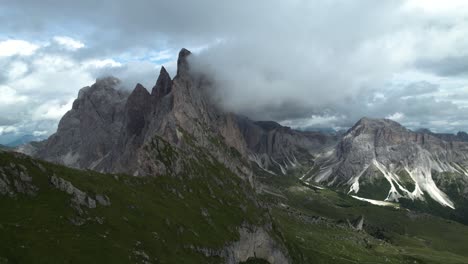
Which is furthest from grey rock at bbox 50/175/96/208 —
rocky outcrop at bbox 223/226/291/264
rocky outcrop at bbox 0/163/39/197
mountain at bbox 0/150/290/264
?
rocky outcrop at bbox 223/226/291/264

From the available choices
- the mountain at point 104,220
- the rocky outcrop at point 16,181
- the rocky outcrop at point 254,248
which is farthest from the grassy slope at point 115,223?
the rocky outcrop at point 254,248

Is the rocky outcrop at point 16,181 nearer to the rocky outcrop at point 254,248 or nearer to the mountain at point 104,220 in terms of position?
the mountain at point 104,220

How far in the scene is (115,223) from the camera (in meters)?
101

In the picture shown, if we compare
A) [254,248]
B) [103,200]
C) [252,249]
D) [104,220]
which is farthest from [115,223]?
[254,248]

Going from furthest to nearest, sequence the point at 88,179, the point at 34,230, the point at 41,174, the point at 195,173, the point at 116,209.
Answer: the point at 195,173, the point at 88,179, the point at 116,209, the point at 41,174, the point at 34,230

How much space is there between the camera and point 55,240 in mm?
78500

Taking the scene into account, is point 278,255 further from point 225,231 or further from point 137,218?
point 137,218

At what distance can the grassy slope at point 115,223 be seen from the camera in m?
76.0

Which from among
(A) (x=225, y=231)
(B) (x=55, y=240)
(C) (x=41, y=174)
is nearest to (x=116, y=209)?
(C) (x=41, y=174)

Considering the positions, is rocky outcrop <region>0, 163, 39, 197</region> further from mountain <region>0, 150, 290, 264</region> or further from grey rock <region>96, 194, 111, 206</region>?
grey rock <region>96, 194, 111, 206</region>

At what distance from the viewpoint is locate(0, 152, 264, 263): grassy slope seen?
76.0 metres

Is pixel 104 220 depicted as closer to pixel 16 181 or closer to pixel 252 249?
pixel 16 181

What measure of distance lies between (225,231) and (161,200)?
28243 mm

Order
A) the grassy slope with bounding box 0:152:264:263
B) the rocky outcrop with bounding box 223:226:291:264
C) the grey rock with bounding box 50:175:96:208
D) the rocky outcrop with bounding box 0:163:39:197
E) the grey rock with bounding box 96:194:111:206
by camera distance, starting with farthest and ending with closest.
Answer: the rocky outcrop with bounding box 223:226:291:264 < the grey rock with bounding box 96:194:111:206 < the grey rock with bounding box 50:175:96:208 < the rocky outcrop with bounding box 0:163:39:197 < the grassy slope with bounding box 0:152:264:263
